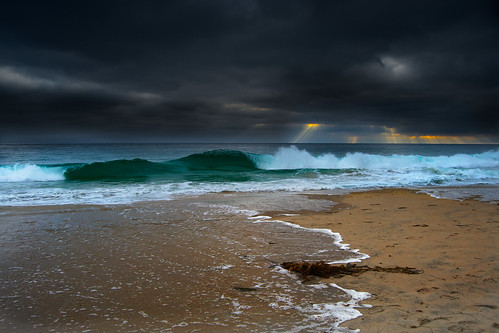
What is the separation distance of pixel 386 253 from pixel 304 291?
6.45 feet

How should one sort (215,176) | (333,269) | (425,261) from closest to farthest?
(333,269), (425,261), (215,176)

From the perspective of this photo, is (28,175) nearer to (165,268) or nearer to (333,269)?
(165,268)

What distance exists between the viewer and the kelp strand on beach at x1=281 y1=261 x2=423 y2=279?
3882 millimetres

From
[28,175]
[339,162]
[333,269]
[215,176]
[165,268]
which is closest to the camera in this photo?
[333,269]

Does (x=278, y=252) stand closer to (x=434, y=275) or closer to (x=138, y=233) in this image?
(x=434, y=275)

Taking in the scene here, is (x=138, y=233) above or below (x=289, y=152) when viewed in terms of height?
below

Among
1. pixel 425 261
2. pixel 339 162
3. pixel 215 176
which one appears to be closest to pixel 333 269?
pixel 425 261

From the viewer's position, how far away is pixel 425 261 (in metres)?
4.36

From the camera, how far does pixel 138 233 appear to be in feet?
19.9

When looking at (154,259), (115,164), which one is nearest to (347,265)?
(154,259)

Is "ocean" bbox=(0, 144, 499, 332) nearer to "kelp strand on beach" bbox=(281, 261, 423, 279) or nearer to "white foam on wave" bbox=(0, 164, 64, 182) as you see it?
"kelp strand on beach" bbox=(281, 261, 423, 279)

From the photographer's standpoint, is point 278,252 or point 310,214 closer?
point 278,252

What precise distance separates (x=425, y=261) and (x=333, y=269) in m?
1.41

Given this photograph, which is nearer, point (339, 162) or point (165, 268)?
point (165, 268)
